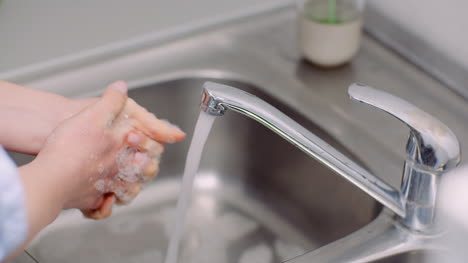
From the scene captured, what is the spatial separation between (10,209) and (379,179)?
0.34 m

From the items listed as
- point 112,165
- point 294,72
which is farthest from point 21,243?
point 294,72

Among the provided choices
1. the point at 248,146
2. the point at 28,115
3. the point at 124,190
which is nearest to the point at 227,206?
the point at 248,146

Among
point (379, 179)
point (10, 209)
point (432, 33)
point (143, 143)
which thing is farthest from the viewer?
point (432, 33)

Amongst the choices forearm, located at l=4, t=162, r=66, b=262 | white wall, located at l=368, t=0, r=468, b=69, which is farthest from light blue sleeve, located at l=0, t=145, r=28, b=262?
white wall, located at l=368, t=0, r=468, b=69

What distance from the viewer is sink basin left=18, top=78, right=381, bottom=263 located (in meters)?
0.89

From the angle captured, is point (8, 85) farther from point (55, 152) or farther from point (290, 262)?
point (290, 262)

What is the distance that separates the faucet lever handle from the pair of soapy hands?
231 millimetres

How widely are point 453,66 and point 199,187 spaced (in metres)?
0.36

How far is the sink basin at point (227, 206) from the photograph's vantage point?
2.93 feet

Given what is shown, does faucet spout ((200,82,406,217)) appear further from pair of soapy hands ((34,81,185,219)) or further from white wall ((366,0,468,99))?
white wall ((366,0,468,99))

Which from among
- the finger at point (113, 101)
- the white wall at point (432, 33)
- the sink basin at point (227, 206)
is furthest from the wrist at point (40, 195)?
the white wall at point (432, 33)

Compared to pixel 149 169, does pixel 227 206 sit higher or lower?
lower

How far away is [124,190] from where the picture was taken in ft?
2.71

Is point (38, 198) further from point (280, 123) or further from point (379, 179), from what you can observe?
point (379, 179)
